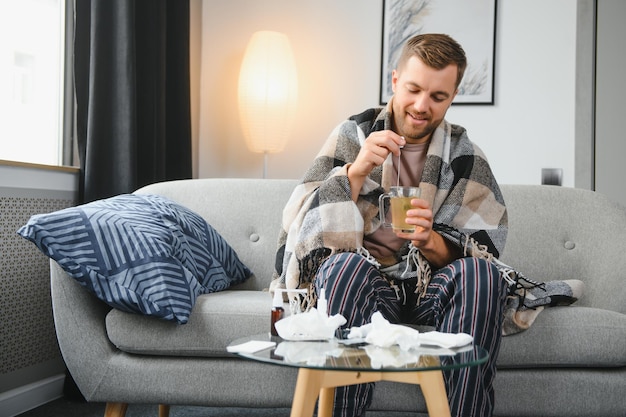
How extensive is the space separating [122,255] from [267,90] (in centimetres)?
159

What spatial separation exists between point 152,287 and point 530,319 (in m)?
0.94

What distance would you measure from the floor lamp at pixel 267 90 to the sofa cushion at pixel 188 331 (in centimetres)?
154

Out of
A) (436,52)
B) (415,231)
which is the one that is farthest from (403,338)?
(436,52)

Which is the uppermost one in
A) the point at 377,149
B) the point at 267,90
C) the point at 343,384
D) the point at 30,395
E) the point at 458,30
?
the point at 458,30

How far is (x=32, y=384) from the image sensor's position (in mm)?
2213

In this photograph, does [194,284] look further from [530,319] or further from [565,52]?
[565,52]

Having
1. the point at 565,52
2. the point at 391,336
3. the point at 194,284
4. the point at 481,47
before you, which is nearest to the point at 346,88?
the point at 481,47

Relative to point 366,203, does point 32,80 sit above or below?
above

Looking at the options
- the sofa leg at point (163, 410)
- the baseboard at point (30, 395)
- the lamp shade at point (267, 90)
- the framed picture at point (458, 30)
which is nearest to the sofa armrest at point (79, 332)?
the sofa leg at point (163, 410)

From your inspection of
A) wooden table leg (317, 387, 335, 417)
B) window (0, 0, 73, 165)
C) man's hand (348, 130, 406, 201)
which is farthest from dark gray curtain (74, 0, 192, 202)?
wooden table leg (317, 387, 335, 417)

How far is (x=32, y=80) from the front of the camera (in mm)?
2402

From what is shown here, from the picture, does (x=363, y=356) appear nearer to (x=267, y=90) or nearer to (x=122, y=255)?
(x=122, y=255)

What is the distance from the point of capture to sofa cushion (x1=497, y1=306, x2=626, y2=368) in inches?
67.4

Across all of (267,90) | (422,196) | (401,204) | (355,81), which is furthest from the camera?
(355,81)
